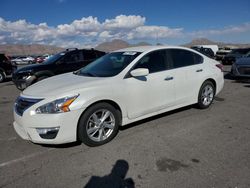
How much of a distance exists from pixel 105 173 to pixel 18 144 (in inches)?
73.5

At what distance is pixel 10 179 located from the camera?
9.68 feet

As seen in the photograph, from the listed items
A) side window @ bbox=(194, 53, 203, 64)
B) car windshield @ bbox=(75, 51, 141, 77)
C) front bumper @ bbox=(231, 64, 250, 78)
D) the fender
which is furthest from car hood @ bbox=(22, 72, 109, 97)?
front bumper @ bbox=(231, 64, 250, 78)

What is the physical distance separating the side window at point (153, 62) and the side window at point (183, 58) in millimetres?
290

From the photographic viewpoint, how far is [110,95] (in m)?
3.80

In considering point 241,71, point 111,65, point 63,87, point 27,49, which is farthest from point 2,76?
point 27,49

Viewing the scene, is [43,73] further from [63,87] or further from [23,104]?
[63,87]

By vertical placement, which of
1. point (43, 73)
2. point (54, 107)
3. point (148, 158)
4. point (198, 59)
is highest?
point (198, 59)

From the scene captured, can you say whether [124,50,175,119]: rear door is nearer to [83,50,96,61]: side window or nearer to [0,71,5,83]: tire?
[83,50,96,61]: side window

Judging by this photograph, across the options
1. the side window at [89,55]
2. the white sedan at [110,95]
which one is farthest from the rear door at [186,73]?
the side window at [89,55]

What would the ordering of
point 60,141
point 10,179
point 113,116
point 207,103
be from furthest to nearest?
1. point 207,103
2. point 113,116
3. point 60,141
4. point 10,179

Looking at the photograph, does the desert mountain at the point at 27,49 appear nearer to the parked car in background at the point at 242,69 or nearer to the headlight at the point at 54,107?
the parked car in background at the point at 242,69

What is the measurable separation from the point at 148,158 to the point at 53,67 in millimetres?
6442

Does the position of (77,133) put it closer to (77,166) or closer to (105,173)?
(77,166)

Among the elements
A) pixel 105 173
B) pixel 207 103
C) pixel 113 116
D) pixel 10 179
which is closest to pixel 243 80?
pixel 207 103
